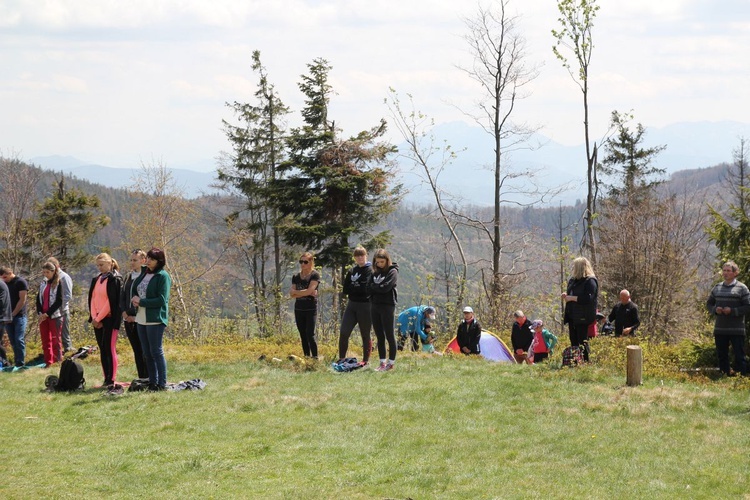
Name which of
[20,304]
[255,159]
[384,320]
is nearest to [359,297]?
[384,320]

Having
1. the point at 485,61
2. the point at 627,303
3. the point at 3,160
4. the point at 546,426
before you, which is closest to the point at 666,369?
the point at 627,303

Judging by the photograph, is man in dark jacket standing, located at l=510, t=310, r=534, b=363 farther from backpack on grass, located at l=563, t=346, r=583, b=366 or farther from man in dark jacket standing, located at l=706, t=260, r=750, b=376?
man in dark jacket standing, located at l=706, t=260, r=750, b=376

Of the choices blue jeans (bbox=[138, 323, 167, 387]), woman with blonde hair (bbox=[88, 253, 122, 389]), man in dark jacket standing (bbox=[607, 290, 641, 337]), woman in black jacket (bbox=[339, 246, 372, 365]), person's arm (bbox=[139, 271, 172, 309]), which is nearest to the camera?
person's arm (bbox=[139, 271, 172, 309])

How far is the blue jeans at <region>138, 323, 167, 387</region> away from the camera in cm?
1015

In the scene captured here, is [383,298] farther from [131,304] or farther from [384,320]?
[131,304]

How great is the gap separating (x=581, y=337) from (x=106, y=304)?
733 centimetres

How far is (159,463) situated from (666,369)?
25.9 feet

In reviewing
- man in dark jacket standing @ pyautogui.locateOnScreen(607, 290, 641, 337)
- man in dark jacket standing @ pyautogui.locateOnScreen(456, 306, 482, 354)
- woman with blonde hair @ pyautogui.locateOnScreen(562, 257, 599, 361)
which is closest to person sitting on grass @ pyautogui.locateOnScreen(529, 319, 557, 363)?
man in dark jacket standing @ pyautogui.locateOnScreen(456, 306, 482, 354)

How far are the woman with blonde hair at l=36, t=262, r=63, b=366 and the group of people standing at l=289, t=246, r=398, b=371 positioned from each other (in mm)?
4242

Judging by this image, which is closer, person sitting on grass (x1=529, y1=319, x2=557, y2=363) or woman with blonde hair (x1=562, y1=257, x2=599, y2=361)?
woman with blonde hair (x1=562, y1=257, x2=599, y2=361)

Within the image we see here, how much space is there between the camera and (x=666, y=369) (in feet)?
37.4

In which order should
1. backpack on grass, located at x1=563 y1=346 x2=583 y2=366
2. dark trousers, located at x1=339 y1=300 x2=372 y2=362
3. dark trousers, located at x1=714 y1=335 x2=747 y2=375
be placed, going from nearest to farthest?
dark trousers, located at x1=714 y1=335 x2=747 y2=375, backpack on grass, located at x1=563 y1=346 x2=583 y2=366, dark trousers, located at x1=339 y1=300 x2=372 y2=362

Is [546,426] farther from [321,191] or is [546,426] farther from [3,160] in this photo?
[3,160]

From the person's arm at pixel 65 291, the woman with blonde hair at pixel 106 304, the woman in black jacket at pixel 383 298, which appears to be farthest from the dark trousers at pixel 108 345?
the woman in black jacket at pixel 383 298
